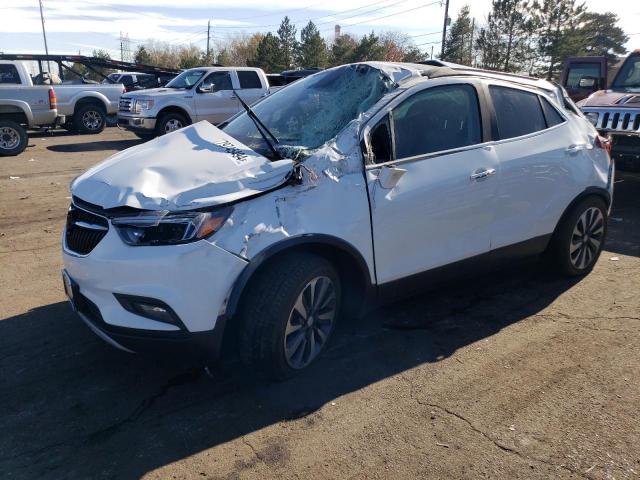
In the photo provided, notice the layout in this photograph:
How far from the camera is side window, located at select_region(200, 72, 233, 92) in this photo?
14838 millimetres

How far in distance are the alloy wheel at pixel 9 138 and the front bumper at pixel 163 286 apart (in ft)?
37.4

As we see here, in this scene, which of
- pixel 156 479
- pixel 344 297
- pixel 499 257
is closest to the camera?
pixel 156 479

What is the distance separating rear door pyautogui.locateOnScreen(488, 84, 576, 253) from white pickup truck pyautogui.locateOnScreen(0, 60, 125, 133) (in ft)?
49.6

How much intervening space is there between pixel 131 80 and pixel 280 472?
2911 cm

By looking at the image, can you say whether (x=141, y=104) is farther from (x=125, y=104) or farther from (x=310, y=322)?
(x=310, y=322)

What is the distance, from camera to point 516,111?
14.8 ft

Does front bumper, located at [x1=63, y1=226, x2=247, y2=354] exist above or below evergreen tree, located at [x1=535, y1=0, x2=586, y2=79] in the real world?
below

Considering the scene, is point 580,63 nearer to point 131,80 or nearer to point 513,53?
point 131,80

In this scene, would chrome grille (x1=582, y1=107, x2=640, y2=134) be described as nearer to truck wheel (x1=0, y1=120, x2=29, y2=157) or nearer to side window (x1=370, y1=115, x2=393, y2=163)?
side window (x1=370, y1=115, x2=393, y2=163)

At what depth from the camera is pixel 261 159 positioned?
3.39 metres

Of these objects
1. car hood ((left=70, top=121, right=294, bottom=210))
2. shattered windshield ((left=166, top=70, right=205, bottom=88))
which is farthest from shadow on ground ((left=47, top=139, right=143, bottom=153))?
car hood ((left=70, top=121, right=294, bottom=210))

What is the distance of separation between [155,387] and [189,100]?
12256 millimetres

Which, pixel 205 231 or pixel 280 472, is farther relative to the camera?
pixel 205 231

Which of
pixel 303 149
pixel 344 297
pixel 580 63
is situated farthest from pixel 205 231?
pixel 580 63
